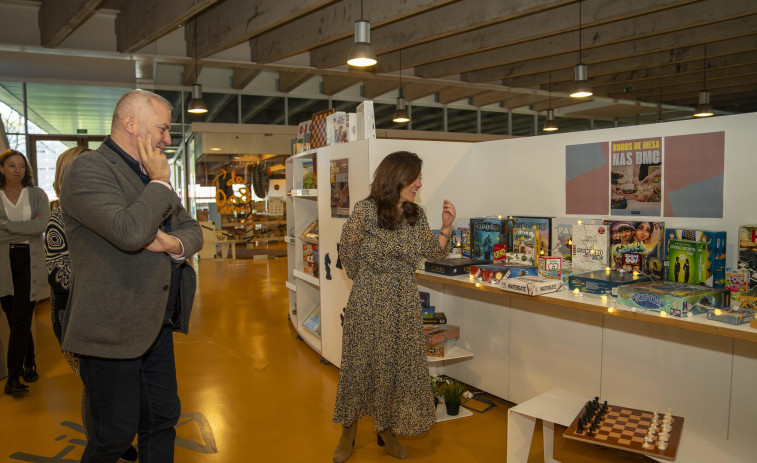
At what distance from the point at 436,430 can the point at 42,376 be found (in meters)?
3.37

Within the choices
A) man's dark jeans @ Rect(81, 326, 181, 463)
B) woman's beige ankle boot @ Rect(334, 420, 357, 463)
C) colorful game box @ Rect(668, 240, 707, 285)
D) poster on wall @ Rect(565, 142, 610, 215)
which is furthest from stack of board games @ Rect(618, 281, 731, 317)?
man's dark jeans @ Rect(81, 326, 181, 463)

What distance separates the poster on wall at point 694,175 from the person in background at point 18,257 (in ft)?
14.2

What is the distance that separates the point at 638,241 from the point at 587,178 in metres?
0.55

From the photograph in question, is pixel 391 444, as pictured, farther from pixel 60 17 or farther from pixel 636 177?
pixel 60 17

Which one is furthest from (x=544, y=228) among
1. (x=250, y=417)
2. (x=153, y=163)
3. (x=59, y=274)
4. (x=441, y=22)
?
(x=441, y=22)

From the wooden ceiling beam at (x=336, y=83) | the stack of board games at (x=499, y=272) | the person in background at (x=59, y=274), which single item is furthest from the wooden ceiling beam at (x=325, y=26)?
the person in background at (x=59, y=274)

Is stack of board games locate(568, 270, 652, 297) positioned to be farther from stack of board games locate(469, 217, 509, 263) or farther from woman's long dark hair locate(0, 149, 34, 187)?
woman's long dark hair locate(0, 149, 34, 187)

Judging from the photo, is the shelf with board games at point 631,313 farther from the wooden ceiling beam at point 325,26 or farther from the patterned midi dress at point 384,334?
the wooden ceiling beam at point 325,26

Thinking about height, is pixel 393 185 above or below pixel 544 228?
above

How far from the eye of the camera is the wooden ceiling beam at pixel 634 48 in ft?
24.3

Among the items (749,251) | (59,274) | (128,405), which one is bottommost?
(128,405)

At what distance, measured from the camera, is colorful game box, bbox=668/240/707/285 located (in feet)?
8.93

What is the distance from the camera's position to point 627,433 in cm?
228

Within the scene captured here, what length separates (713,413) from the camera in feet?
8.59
